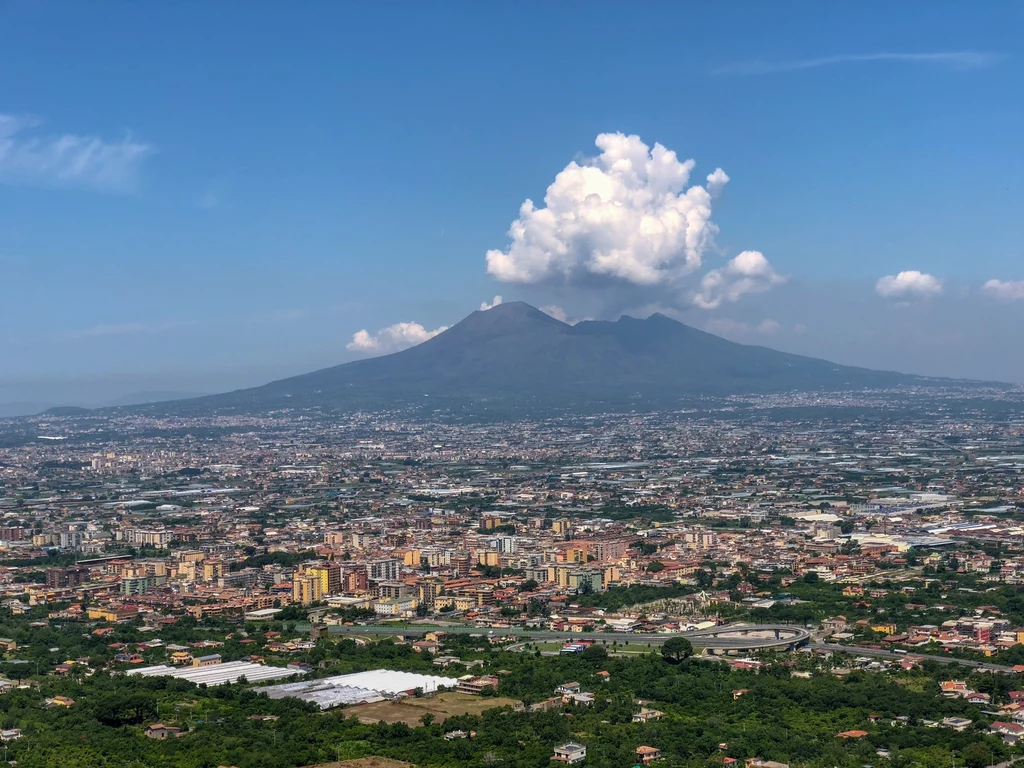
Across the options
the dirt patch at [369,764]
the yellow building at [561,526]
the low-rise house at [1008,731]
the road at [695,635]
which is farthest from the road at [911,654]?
the yellow building at [561,526]

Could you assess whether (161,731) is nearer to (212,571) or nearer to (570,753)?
(570,753)

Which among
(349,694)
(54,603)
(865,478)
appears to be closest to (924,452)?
(865,478)

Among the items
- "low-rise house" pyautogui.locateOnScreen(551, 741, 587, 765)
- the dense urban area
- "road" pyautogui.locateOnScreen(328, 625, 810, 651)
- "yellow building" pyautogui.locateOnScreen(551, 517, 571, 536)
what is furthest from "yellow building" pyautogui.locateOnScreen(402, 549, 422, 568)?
"low-rise house" pyautogui.locateOnScreen(551, 741, 587, 765)

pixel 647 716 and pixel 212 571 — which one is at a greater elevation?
pixel 212 571

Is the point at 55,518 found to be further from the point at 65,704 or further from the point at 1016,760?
the point at 1016,760

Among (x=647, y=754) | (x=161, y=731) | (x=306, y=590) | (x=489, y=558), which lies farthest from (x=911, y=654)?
(x=489, y=558)

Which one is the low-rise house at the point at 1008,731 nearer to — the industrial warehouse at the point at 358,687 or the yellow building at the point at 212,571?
the industrial warehouse at the point at 358,687
